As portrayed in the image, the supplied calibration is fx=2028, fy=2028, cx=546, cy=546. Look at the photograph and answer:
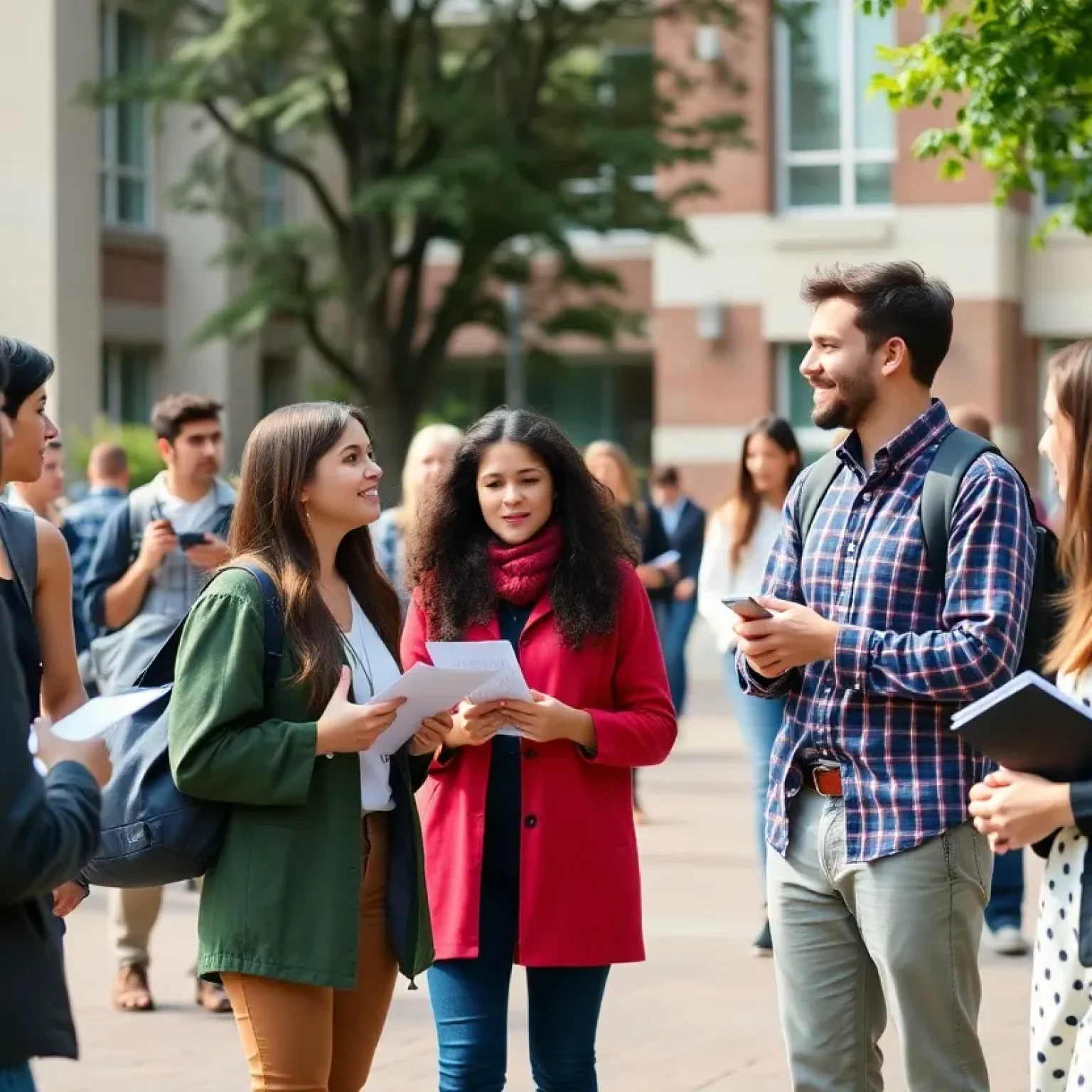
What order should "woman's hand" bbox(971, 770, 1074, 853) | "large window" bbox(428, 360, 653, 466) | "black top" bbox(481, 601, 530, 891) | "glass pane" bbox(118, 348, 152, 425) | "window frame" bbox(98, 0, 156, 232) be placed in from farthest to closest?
1. "large window" bbox(428, 360, 653, 466)
2. "glass pane" bbox(118, 348, 152, 425)
3. "window frame" bbox(98, 0, 156, 232)
4. "black top" bbox(481, 601, 530, 891)
5. "woman's hand" bbox(971, 770, 1074, 853)

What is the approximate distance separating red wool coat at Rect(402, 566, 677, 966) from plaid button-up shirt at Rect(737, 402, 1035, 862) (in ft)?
1.45

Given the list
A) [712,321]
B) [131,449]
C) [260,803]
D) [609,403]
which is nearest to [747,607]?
[260,803]

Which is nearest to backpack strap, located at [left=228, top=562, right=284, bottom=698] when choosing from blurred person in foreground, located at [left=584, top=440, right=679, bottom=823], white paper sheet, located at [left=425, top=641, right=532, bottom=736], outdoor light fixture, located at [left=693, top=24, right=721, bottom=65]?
white paper sheet, located at [left=425, top=641, right=532, bottom=736]

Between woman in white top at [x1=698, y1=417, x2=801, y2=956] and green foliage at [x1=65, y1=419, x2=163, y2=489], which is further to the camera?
green foliage at [x1=65, y1=419, x2=163, y2=489]

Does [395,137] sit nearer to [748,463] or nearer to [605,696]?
[748,463]

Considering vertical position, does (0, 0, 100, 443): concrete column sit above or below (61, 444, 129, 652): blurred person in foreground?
above

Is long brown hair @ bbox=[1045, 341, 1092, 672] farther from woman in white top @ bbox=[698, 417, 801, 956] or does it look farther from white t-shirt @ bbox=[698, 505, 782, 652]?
white t-shirt @ bbox=[698, 505, 782, 652]

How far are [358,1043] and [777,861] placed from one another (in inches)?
39.8

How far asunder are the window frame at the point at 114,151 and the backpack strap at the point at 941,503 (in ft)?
79.4

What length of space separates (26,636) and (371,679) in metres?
0.99

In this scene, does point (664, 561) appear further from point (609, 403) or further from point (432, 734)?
point (609, 403)

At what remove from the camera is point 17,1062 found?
123 inches

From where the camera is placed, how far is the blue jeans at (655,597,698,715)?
13.9m

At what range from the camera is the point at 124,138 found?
29.1 meters
